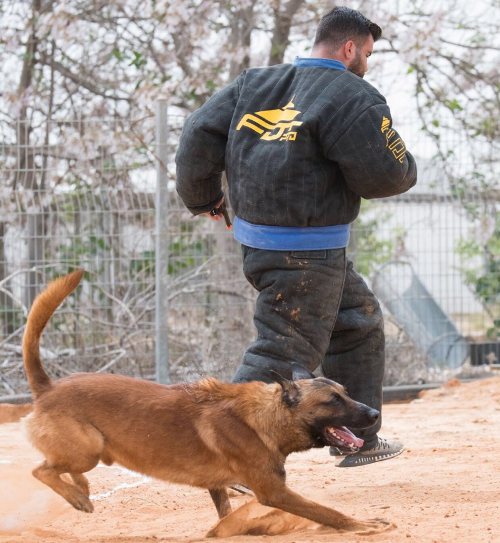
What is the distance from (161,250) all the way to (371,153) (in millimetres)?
4265

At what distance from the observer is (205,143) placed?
5.08m

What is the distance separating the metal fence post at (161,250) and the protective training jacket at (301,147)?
3.64 meters

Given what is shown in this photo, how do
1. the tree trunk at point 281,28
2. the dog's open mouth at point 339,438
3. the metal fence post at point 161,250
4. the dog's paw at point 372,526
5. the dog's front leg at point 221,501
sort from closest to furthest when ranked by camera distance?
the dog's paw at point 372,526
the dog's open mouth at point 339,438
the dog's front leg at point 221,501
the metal fence post at point 161,250
the tree trunk at point 281,28

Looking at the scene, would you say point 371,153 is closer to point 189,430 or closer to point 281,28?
point 189,430

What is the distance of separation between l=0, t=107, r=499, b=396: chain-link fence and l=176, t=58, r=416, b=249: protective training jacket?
3.72 m

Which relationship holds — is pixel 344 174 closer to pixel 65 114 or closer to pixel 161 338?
pixel 161 338

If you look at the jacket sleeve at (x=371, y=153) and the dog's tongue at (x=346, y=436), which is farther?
the jacket sleeve at (x=371, y=153)

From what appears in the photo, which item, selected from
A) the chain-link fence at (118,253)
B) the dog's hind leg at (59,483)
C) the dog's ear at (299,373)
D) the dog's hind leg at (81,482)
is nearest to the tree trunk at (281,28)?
the chain-link fence at (118,253)

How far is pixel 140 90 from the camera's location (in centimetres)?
1111

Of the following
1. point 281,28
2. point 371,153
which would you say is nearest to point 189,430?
point 371,153

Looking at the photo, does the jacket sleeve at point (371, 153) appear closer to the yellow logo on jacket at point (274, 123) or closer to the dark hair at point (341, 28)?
the yellow logo on jacket at point (274, 123)

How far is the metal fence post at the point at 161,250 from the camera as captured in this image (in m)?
8.70

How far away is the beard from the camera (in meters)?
5.08

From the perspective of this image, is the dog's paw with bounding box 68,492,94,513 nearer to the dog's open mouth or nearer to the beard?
the dog's open mouth
